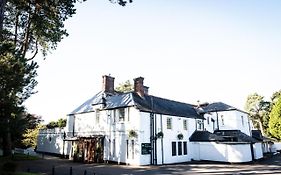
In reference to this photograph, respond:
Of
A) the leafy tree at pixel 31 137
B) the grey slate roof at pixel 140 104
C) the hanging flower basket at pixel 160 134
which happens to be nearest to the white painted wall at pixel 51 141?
the leafy tree at pixel 31 137

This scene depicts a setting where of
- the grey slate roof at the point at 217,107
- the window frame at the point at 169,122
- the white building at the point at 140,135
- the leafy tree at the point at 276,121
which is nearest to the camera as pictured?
the white building at the point at 140,135

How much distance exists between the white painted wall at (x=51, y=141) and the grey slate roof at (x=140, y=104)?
447cm

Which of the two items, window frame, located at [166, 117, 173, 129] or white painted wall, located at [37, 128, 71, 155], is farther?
white painted wall, located at [37, 128, 71, 155]

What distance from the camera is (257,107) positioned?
66.9 metres

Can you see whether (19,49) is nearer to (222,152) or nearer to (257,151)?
(222,152)

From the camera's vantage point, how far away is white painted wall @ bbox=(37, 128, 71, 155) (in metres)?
35.5

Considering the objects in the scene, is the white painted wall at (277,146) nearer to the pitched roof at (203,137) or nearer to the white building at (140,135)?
the white building at (140,135)

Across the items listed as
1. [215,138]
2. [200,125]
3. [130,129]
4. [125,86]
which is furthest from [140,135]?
[125,86]

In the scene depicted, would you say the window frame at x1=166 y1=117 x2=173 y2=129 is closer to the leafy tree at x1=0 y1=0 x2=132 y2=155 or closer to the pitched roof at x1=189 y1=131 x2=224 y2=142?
the pitched roof at x1=189 y1=131 x2=224 y2=142

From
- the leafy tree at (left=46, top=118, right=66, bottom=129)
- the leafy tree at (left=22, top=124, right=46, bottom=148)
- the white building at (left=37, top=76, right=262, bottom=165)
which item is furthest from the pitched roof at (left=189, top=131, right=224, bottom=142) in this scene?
the leafy tree at (left=22, top=124, right=46, bottom=148)

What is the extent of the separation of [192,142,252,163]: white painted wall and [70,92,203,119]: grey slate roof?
4318mm

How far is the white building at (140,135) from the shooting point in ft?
87.8

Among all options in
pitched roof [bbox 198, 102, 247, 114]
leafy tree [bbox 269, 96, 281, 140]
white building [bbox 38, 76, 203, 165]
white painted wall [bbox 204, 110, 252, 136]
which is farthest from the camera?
leafy tree [bbox 269, 96, 281, 140]

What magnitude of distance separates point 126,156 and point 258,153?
20706 mm
